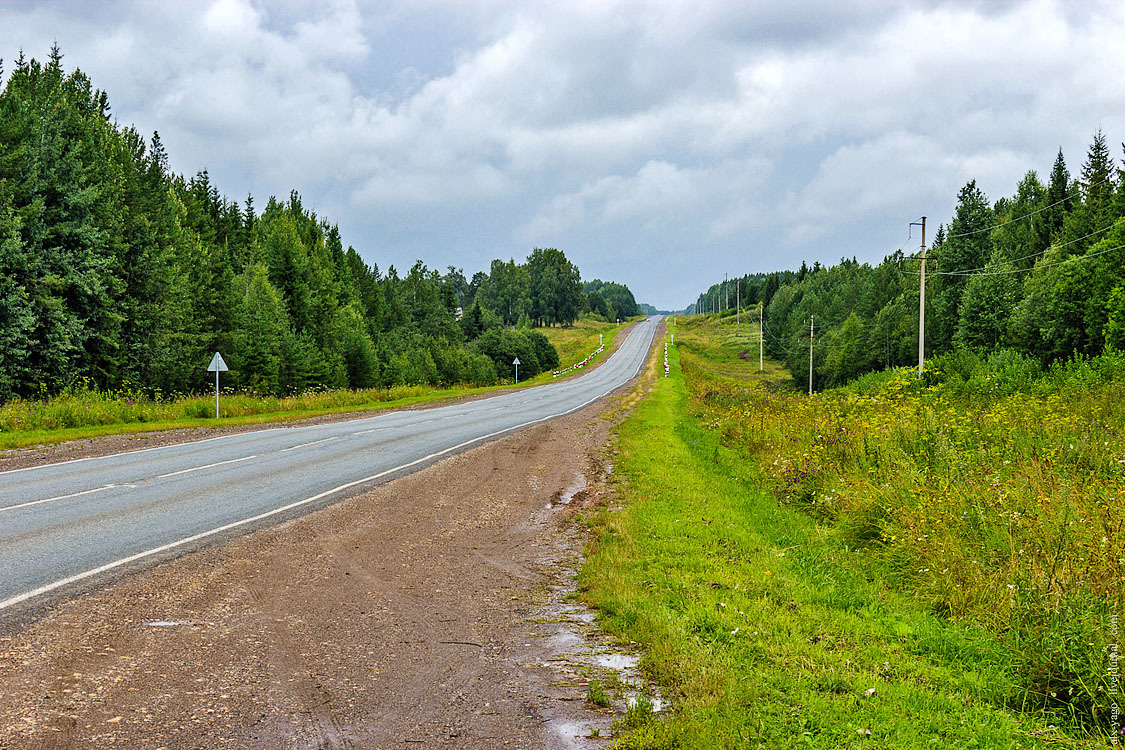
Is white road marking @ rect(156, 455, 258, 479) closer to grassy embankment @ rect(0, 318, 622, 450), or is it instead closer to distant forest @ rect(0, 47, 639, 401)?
grassy embankment @ rect(0, 318, 622, 450)

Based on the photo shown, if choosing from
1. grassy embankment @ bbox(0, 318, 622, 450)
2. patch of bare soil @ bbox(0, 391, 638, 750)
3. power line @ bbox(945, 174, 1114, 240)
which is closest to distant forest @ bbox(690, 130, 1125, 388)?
power line @ bbox(945, 174, 1114, 240)

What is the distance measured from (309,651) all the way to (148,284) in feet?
118

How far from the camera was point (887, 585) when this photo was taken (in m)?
7.33

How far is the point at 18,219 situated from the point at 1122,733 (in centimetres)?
3106

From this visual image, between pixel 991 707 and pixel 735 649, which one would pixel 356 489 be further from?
pixel 991 707

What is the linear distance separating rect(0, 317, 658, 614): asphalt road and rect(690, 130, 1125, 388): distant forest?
2991cm

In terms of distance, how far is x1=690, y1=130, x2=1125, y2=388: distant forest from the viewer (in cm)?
4456

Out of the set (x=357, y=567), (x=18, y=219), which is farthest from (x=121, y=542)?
(x=18, y=219)

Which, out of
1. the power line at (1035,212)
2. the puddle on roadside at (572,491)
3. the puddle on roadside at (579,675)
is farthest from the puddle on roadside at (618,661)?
the power line at (1035,212)

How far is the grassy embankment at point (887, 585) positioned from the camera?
4262mm

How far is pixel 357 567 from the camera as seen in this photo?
300 inches

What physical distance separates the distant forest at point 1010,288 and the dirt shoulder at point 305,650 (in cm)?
3460

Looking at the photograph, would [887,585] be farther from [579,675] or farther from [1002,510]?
[579,675]

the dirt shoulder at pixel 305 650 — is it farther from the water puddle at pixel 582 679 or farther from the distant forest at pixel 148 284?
the distant forest at pixel 148 284
